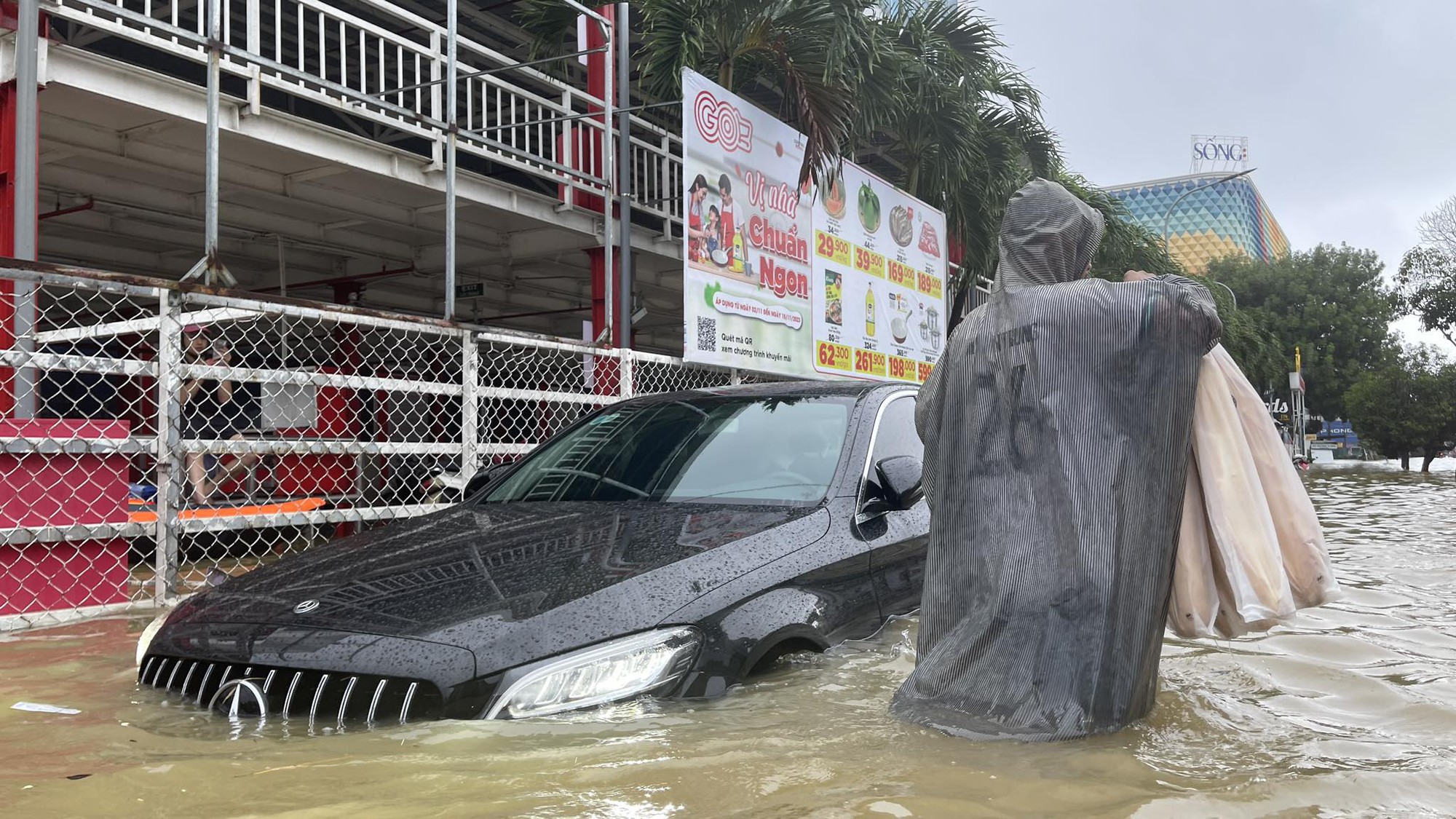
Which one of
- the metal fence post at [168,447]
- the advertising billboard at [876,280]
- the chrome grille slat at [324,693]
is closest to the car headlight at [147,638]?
the chrome grille slat at [324,693]

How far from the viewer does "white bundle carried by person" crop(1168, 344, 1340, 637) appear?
2785 millimetres

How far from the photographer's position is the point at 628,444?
4.26m

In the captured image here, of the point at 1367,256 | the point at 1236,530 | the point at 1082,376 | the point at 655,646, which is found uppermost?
the point at 1367,256

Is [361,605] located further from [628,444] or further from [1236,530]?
[1236,530]

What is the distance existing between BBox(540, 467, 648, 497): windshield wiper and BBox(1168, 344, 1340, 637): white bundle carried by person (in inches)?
70.6

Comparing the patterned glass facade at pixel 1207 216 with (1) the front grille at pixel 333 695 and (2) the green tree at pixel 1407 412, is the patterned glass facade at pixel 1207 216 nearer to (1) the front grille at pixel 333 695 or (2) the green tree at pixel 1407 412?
(2) the green tree at pixel 1407 412

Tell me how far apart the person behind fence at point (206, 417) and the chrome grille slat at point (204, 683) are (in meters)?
3.24

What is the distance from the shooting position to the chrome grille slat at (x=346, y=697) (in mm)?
2666

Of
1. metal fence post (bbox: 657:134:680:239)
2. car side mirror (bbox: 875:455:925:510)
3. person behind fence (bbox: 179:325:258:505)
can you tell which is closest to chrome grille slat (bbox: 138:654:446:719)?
car side mirror (bbox: 875:455:925:510)

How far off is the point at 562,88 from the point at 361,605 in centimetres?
825

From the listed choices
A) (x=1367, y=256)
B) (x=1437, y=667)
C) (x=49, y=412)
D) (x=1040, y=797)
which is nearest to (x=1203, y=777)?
(x=1040, y=797)

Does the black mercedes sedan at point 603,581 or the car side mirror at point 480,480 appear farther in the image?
the car side mirror at point 480,480

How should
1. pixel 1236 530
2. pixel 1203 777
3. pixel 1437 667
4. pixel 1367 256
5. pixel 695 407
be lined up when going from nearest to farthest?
pixel 1203 777, pixel 1236 530, pixel 1437 667, pixel 695 407, pixel 1367 256

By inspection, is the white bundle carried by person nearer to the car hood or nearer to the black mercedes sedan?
the black mercedes sedan
